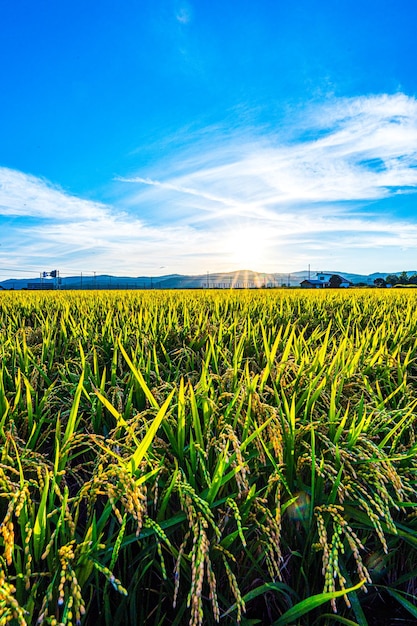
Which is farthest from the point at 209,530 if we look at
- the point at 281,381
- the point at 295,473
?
the point at 281,381

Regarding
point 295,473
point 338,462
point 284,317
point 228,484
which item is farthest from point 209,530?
point 284,317

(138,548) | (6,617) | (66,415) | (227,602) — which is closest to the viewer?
(6,617)

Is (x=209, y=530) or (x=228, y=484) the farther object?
(x=228, y=484)

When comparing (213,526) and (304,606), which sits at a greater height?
(213,526)

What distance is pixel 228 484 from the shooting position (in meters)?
1.26

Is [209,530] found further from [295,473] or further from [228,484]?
[295,473]

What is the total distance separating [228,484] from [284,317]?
304cm

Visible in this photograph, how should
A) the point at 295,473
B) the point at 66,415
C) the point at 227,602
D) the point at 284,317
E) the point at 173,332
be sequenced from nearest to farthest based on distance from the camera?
the point at 227,602
the point at 295,473
the point at 66,415
the point at 173,332
the point at 284,317

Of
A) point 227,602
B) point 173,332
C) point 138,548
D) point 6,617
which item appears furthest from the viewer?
point 173,332

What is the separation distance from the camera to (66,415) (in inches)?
67.7

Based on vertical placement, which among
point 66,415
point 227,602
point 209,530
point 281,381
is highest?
point 281,381

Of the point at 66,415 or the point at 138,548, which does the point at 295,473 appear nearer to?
the point at 138,548

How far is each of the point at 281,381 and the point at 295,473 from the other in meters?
0.55

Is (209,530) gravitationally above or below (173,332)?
below
